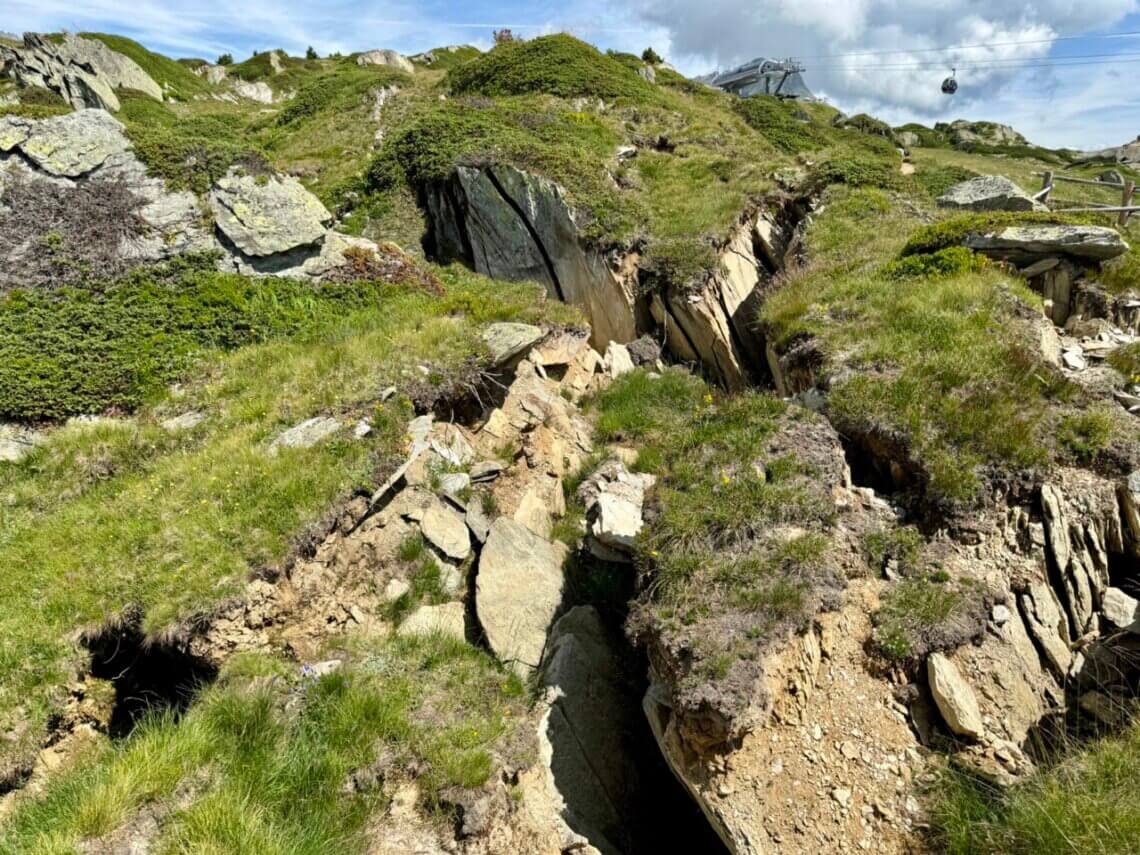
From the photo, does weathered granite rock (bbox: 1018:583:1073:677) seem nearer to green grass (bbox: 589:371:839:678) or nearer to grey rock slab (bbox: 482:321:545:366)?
green grass (bbox: 589:371:839:678)

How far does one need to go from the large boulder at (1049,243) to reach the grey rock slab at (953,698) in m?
10.1

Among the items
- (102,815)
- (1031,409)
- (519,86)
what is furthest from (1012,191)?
(102,815)

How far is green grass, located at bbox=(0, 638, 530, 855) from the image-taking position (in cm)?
507

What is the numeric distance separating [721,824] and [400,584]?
5.52m

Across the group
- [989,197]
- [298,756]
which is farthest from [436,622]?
[989,197]

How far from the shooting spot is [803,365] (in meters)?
11.4

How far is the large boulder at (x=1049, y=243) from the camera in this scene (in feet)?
37.6

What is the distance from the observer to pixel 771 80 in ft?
202

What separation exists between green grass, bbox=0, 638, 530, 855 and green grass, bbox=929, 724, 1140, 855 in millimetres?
4438

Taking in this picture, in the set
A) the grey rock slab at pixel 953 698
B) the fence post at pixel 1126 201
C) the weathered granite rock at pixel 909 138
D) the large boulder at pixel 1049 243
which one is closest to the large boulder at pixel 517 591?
the grey rock slab at pixel 953 698

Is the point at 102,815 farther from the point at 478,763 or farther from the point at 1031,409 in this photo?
the point at 1031,409

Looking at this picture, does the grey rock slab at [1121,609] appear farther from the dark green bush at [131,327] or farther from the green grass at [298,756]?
the dark green bush at [131,327]

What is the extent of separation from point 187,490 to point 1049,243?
1675cm

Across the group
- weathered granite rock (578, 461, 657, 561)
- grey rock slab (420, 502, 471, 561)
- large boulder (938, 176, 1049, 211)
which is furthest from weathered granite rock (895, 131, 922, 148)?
grey rock slab (420, 502, 471, 561)
